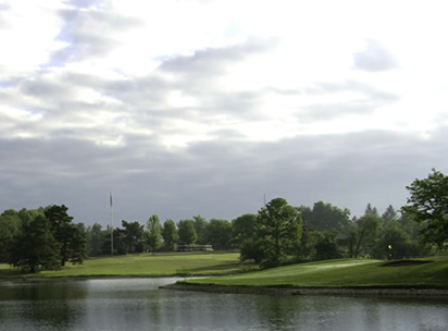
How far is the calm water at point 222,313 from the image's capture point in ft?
141

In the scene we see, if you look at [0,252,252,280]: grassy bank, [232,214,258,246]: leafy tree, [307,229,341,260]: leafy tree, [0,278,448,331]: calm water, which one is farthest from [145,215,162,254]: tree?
[0,278,448,331]: calm water

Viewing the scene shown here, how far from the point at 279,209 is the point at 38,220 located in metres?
55.5

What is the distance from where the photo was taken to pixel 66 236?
13825cm

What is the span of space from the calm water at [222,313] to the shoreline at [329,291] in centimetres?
318

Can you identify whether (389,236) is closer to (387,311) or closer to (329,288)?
(329,288)

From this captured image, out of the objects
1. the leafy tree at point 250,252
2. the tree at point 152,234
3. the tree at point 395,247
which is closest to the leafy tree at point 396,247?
the tree at point 395,247

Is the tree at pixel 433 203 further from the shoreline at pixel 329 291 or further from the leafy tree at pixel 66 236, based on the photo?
the leafy tree at pixel 66 236

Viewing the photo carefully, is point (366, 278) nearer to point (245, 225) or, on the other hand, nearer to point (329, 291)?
point (329, 291)

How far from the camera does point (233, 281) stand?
76.7 metres

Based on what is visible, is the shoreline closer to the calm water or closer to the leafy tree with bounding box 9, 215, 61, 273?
the calm water

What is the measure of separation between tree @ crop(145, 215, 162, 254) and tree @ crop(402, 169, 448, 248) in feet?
441

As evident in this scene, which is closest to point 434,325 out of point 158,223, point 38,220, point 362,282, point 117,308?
Result: point 362,282

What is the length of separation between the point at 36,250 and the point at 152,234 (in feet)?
238

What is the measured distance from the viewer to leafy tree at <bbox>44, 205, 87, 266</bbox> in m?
137
